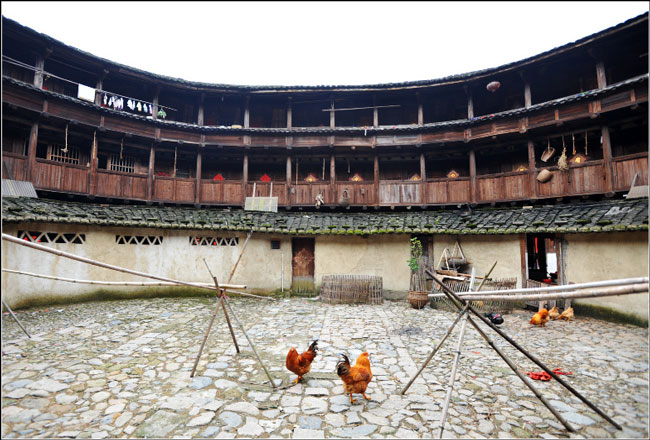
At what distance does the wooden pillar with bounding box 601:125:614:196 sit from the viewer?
37.4 ft

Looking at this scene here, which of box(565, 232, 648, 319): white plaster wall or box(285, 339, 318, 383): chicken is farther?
box(565, 232, 648, 319): white plaster wall

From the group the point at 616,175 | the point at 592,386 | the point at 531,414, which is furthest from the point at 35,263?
the point at 616,175

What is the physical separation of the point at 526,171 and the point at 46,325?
1856 centimetres

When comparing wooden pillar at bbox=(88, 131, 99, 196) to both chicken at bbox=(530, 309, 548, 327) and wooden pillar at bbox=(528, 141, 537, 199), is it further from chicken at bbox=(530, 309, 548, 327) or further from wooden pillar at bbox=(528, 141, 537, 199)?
wooden pillar at bbox=(528, 141, 537, 199)

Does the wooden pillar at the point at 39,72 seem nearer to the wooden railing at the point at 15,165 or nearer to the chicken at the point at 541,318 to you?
the wooden railing at the point at 15,165

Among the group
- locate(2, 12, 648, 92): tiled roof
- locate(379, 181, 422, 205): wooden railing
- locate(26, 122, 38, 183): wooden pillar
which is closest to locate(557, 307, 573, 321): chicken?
locate(379, 181, 422, 205): wooden railing

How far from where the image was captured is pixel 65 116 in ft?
41.8

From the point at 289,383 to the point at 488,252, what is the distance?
33.9ft

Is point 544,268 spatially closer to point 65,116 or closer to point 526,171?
point 526,171

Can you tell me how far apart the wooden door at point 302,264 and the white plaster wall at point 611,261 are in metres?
10.1

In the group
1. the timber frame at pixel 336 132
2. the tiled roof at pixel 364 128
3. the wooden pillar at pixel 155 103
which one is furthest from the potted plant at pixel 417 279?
the wooden pillar at pixel 155 103

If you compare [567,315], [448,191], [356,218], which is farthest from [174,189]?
[567,315]

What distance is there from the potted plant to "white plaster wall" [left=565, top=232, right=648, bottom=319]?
5.02 metres

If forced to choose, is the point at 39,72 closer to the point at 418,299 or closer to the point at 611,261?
the point at 418,299
